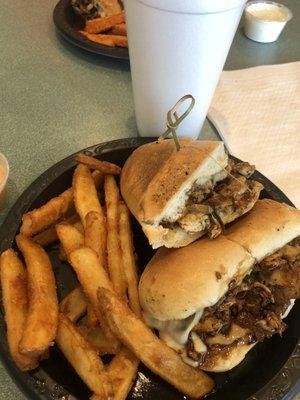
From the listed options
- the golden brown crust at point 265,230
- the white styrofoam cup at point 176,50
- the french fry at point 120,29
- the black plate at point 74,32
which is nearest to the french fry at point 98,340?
the golden brown crust at point 265,230

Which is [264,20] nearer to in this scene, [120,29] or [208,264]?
[120,29]

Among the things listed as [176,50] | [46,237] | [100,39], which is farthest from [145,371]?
[100,39]

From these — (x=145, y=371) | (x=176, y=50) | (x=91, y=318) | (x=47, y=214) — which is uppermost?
(x=176, y=50)

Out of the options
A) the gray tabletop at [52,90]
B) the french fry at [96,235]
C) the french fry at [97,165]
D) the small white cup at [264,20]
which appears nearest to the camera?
the french fry at [96,235]

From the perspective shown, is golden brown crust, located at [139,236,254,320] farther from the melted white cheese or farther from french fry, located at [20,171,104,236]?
french fry, located at [20,171,104,236]

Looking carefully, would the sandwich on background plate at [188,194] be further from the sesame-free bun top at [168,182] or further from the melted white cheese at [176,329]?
the melted white cheese at [176,329]

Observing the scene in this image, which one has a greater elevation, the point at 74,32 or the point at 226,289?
the point at 74,32
